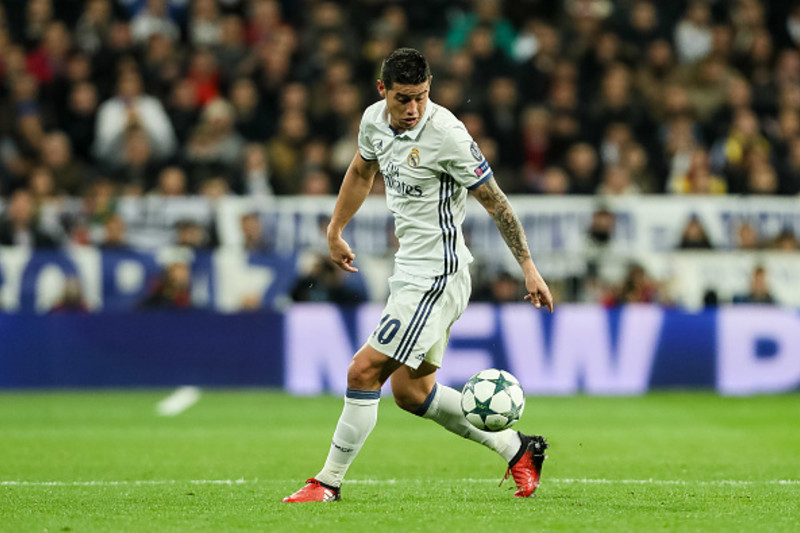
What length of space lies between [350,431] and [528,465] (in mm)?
1032

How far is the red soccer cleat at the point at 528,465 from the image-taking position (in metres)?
7.20

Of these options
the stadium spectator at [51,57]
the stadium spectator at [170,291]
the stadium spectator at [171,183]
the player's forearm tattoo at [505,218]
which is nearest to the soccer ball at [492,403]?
the player's forearm tattoo at [505,218]

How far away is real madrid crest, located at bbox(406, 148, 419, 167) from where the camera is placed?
679 centimetres

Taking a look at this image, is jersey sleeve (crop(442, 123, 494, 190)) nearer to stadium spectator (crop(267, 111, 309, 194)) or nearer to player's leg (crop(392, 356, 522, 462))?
player's leg (crop(392, 356, 522, 462))

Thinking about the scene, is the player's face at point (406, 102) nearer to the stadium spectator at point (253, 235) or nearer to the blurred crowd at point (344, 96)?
the blurred crowd at point (344, 96)

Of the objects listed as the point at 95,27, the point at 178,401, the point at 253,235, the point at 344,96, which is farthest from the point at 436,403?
the point at 95,27

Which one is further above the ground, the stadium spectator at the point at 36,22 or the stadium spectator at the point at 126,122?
the stadium spectator at the point at 36,22

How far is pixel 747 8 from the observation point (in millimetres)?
19359

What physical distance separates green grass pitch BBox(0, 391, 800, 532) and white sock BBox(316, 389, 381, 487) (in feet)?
0.59

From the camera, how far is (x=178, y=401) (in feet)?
45.7

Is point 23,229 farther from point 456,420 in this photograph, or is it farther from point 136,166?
point 456,420

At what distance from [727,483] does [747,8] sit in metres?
12.9

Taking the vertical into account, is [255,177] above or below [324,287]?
above

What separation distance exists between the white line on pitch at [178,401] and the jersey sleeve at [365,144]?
6.17m
